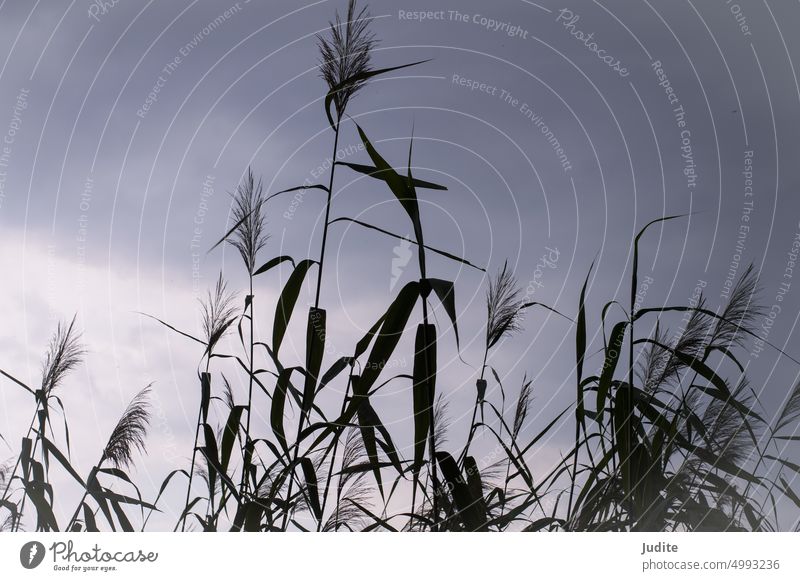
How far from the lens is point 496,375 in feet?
8.14

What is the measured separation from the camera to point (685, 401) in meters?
2.46

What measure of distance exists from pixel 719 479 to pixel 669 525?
0.70 feet

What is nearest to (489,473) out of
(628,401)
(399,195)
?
Result: (628,401)

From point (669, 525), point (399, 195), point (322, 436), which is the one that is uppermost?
point (399, 195)
